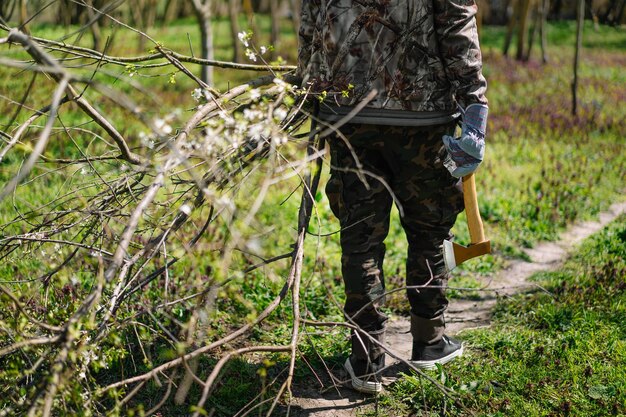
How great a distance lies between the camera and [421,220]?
368 cm

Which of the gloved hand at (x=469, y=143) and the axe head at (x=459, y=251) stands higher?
the gloved hand at (x=469, y=143)

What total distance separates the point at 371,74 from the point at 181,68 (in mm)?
871

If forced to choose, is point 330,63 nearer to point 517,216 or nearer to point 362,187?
point 362,187

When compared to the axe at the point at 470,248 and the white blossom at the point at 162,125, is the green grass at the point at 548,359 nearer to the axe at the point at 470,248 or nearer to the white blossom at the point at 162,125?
the axe at the point at 470,248

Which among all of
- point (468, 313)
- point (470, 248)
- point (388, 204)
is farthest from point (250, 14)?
point (470, 248)

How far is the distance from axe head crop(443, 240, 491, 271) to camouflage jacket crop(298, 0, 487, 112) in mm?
719

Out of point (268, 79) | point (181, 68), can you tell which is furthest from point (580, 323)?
point (181, 68)

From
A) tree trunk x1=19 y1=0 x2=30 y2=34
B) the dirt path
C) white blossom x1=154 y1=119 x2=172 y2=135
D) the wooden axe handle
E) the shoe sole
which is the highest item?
tree trunk x1=19 y1=0 x2=30 y2=34

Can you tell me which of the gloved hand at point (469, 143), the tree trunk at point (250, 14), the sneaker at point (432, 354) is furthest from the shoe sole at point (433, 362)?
the tree trunk at point (250, 14)

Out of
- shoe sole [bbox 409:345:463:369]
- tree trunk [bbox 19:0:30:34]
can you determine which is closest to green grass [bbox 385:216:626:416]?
shoe sole [bbox 409:345:463:369]

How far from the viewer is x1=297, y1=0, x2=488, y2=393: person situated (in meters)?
3.31

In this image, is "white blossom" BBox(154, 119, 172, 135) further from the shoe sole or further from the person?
the shoe sole

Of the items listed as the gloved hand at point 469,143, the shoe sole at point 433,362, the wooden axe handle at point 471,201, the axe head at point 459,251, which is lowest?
the shoe sole at point 433,362

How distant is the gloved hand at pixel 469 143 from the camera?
336 cm
